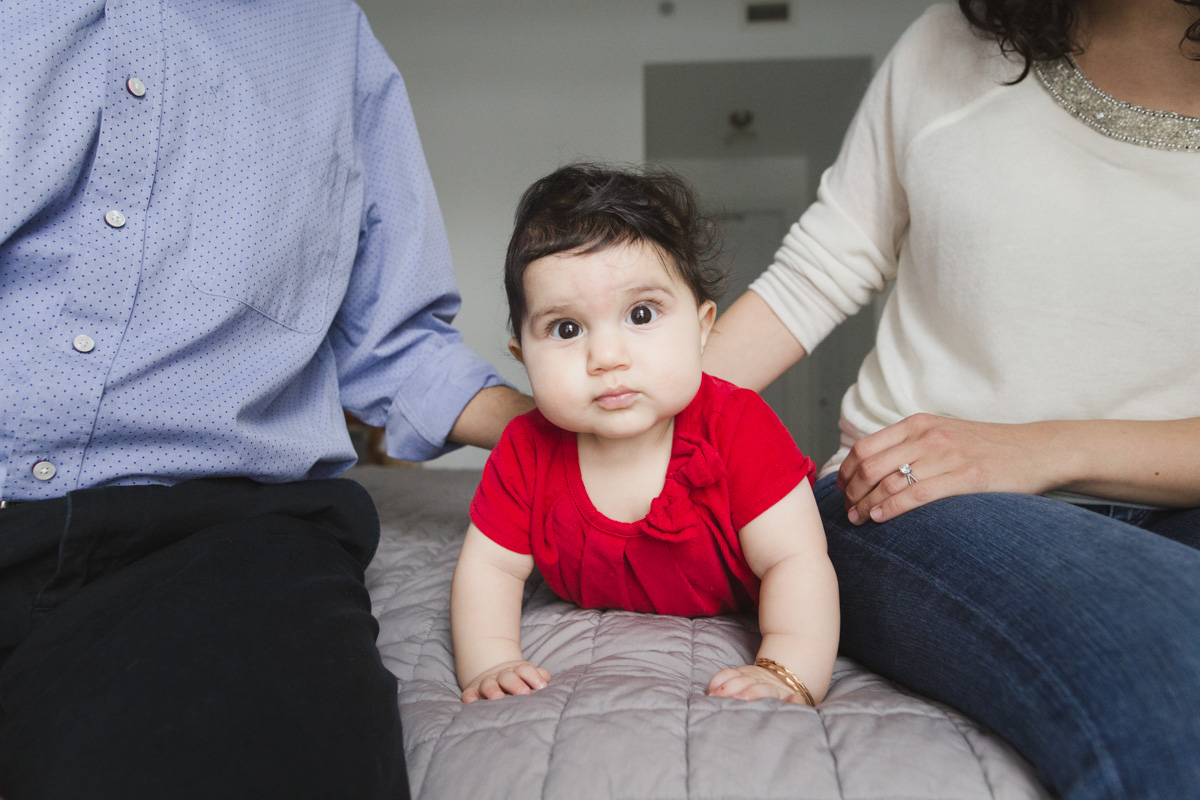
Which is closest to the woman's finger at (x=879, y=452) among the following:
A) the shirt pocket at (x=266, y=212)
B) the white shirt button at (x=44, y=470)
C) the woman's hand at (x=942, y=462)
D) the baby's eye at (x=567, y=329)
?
the woman's hand at (x=942, y=462)

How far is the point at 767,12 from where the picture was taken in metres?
4.40

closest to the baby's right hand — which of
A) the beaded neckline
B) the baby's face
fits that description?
the baby's face

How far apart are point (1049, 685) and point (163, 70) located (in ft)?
3.30

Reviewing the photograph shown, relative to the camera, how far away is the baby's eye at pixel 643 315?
820 millimetres

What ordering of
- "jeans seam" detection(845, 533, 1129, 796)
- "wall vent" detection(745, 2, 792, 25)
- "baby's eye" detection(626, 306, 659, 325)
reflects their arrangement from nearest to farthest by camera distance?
"jeans seam" detection(845, 533, 1129, 796), "baby's eye" detection(626, 306, 659, 325), "wall vent" detection(745, 2, 792, 25)

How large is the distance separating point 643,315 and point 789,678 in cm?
37

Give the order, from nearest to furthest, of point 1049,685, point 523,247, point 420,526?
point 1049,685 < point 523,247 < point 420,526

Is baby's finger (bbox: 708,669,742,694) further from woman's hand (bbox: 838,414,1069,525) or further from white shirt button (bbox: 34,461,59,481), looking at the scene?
white shirt button (bbox: 34,461,59,481)

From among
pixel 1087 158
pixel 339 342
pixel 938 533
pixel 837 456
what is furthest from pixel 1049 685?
pixel 339 342

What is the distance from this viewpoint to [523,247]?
0.85 metres

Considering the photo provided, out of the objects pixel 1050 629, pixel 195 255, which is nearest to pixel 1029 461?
pixel 1050 629

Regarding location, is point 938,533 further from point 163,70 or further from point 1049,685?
point 163,70

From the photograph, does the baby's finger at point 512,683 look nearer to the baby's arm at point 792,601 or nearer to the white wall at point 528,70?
the baby's arm at point 792,601

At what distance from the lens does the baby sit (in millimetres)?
797
